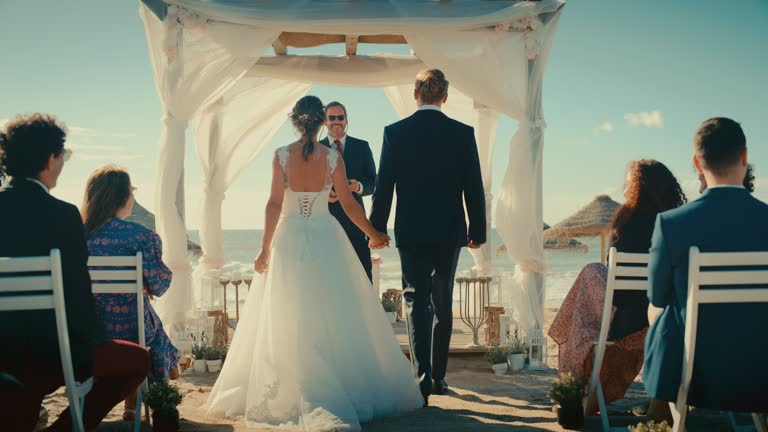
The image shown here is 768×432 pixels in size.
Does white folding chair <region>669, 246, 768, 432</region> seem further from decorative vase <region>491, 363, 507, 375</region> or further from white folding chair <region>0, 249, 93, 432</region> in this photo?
decorative vase <region>491, 363, 507, 375</region>

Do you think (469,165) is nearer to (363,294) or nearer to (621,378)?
(363,294)

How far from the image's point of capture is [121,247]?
124 inches

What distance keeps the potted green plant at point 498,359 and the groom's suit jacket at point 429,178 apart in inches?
58.6

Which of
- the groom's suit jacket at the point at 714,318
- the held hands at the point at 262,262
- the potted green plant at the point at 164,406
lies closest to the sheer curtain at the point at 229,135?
the held hands at the point at 262,262

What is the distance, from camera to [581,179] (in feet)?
122

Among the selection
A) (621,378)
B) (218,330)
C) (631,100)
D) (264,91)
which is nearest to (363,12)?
(264,91)

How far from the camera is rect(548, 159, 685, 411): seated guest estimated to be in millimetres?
3035

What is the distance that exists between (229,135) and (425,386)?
140 inches

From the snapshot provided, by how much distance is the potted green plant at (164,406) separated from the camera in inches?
115

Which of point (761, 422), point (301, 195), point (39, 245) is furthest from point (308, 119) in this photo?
point (761, 422)

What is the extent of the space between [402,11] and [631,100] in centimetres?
2978

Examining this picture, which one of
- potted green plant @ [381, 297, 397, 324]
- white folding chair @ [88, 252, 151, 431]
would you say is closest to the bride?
white folding chair @ [88, 252, 151, 431]

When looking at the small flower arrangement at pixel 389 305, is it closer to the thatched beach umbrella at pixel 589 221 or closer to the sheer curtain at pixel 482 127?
the sheer curtain at pixel 482 127

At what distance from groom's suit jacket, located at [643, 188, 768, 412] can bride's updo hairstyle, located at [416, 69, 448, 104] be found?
69.5 inches
